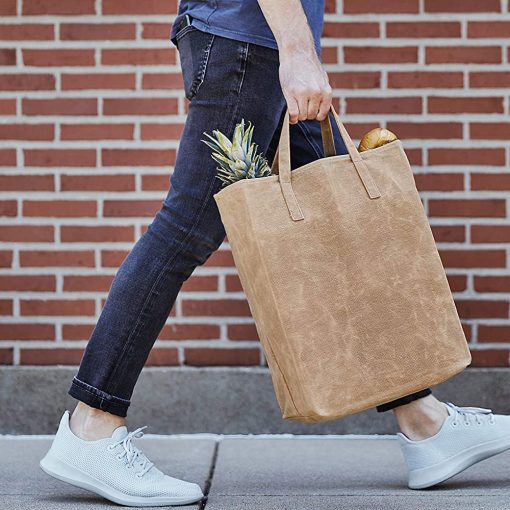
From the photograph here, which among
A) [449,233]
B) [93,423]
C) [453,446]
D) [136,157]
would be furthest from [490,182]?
[93,423]

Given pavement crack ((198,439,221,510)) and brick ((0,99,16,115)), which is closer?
pavement crack ((198,439,221,510))

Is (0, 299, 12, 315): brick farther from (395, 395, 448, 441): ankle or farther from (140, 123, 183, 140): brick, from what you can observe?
(395, 395, 448, 441): ankle

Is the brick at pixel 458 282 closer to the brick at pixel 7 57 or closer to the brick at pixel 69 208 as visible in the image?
the brick at pixel 69 208

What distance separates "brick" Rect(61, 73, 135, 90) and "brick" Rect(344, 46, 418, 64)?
0.78m

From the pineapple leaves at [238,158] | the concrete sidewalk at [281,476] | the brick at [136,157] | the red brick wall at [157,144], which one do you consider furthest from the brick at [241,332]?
the pineapple leaves at [238,158]

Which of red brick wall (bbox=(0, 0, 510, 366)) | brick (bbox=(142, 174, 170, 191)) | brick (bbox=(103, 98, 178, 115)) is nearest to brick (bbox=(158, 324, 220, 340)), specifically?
red brick wall (bbox=(0, 0, 510, 366))

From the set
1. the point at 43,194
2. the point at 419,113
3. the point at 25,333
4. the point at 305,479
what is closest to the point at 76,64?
the point at 43,194

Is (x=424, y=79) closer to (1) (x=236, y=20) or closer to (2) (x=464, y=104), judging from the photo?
(2) (x=464, y=104)

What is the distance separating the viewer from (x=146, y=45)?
340 cm

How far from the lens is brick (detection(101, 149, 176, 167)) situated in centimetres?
341

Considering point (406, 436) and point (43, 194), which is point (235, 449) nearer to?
point (406, 436)

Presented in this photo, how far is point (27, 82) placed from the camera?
11.2ft

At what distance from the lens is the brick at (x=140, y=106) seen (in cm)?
340

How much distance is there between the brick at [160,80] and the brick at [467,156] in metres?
0.94
